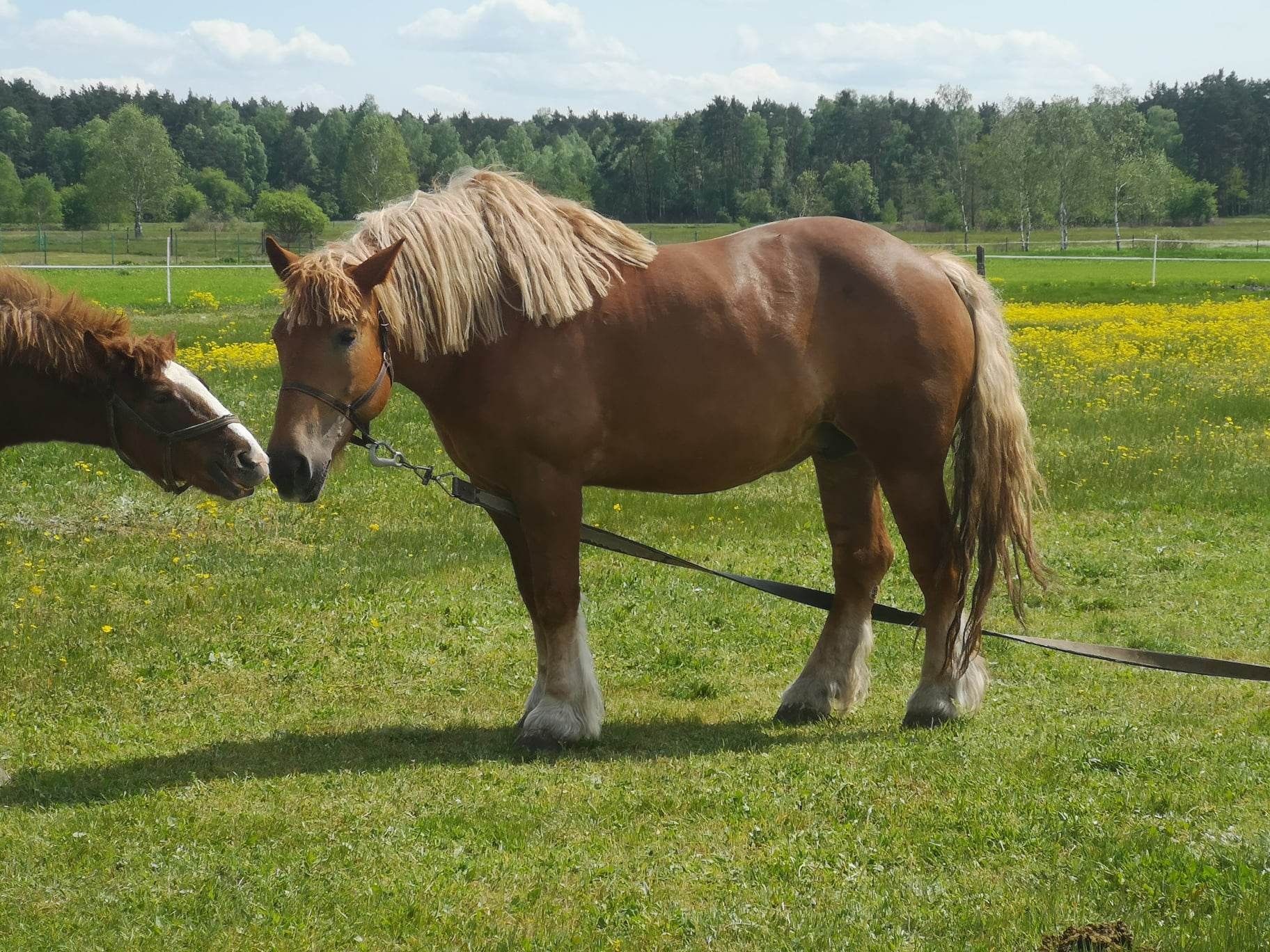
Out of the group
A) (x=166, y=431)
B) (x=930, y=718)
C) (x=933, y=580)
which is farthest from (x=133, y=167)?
(x=930, y=718)

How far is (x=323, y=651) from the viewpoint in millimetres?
7020

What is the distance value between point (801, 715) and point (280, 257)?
10.2 feet

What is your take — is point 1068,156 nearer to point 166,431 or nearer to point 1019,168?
point 1019,168

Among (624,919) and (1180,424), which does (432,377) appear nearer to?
(624,919)

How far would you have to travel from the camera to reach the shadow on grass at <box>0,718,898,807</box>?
16.4ft

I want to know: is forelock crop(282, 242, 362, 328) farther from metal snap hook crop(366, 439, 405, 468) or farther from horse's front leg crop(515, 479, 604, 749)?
horse's front leg crop(515, 479, 604, 749)

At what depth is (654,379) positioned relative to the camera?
529 centimetres

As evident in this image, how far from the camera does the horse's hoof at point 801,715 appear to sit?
19.4ft

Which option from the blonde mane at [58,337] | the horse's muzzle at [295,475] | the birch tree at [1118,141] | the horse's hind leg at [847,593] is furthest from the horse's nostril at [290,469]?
the birch tree at [1118,141]

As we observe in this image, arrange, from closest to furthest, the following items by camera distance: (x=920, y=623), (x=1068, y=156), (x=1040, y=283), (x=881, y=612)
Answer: (x=920, y=623) → (x=881, y=612) → (x=1040, y=283) → (x=1068, y=156)

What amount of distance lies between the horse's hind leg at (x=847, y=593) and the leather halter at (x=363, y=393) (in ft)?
7.13

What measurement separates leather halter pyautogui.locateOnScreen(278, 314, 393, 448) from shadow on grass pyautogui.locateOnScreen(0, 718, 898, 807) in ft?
4.63

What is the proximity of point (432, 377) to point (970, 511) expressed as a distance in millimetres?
2452

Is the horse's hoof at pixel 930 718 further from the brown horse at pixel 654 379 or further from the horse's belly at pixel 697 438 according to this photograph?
the horse's belly at pixel 697 438
